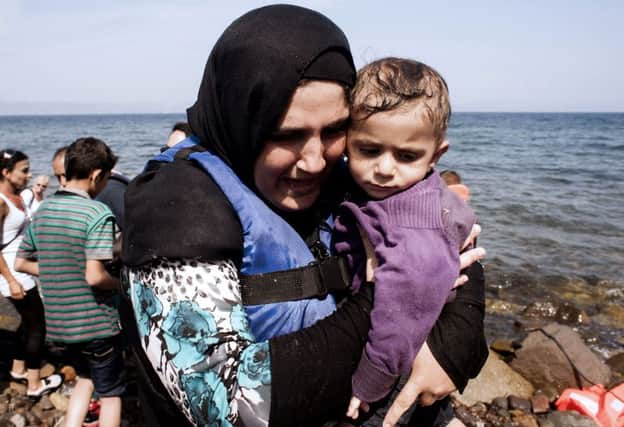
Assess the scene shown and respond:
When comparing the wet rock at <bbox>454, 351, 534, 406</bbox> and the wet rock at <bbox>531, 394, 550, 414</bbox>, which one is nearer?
the wet rock at <bbox>531, 394, 550, 414</bbox>

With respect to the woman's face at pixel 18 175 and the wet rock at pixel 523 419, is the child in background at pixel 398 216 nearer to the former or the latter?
the wet rock at pixel 523 419

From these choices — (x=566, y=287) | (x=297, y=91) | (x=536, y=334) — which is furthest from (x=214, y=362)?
(x=566, y=287)

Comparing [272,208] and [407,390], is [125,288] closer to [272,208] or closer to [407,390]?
[272,208]

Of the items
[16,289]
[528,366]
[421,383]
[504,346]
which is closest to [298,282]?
[421,383]

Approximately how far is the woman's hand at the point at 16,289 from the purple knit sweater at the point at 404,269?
14.9 ft

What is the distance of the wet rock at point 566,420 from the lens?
4945mm

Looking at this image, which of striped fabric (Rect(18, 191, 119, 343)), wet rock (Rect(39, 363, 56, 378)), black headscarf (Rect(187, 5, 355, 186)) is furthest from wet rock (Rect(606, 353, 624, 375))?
wet rock (Rect(39, 363, 56, 378))

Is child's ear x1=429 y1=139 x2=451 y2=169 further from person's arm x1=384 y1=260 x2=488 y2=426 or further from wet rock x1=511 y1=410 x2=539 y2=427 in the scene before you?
wet rock x1=511 y1=410 x2=539 y2=427

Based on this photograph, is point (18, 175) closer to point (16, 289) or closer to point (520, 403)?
point (16, 289)

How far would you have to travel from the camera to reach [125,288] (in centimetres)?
180

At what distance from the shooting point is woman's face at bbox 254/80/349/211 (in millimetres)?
1637

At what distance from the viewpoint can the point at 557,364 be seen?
5.88m

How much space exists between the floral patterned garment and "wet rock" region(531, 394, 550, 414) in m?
5.03

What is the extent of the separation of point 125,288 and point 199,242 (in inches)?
22.7
